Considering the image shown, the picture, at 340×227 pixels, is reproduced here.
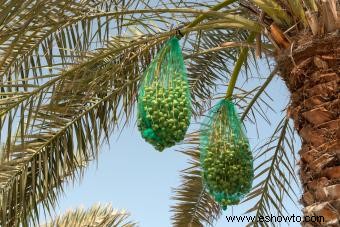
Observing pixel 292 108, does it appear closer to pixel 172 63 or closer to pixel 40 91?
pixel 172 63

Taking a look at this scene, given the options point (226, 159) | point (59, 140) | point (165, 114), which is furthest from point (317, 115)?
point (59, 140)

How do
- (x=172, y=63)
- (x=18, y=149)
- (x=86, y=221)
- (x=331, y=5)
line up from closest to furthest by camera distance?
1. (x=331, y=5)
2. (x=172, y=63)
3. (x=18, y=149)
4. (x=86, y=221)

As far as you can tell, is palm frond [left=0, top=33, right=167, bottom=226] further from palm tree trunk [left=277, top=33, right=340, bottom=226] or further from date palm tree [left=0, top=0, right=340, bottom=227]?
palm tree trunk [left=277, top=33, right=340, bottom=226]

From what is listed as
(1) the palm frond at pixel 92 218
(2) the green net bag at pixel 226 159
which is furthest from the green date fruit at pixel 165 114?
(1) the palm frond at pixel 92 218

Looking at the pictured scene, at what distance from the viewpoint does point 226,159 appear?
3.66 meters

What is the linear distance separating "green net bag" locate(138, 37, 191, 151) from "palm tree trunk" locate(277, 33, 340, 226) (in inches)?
25.8

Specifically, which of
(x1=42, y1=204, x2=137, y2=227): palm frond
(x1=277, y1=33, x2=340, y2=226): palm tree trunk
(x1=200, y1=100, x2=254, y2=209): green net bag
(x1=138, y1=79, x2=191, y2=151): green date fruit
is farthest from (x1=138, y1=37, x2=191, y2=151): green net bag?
(x1=42, y1=204, x2=137, y2=227): palm frond

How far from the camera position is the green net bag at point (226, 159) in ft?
12.0

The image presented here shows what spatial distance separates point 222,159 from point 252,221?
2.32m

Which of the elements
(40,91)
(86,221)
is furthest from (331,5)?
(86,221)

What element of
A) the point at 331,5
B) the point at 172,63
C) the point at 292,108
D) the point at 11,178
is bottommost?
the point at 11,178

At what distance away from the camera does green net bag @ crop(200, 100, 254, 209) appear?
3662 millimetres

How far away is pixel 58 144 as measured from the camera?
5277 millimetres

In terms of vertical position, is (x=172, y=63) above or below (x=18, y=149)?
above
